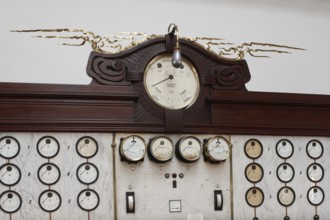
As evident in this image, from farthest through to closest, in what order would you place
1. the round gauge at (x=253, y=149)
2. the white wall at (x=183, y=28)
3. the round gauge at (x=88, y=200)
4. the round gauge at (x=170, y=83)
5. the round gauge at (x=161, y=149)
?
the white wall at (x=183, y=28) < the round gauge at (x=253, y=149) < the round gauge at (x=170, y=83) < the round gauge at (x=161, y=149) < the round gauge at (x=88, y=200)

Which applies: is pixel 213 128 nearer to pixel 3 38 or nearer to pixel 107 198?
pixel 107 198

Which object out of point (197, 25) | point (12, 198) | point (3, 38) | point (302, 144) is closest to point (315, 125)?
point (302, 144)

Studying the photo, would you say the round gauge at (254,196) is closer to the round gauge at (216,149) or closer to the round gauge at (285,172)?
the round gauge at (285,172)

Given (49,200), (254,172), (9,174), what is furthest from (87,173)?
(254,172)

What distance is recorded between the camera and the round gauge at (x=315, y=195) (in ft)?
11.9

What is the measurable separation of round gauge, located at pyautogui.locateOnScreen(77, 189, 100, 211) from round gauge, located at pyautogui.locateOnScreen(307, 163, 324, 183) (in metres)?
1.45

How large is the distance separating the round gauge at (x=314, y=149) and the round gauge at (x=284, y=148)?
14cm

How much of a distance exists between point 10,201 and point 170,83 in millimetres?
1210

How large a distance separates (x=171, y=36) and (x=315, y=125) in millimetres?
1166

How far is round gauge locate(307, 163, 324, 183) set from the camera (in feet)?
12.0

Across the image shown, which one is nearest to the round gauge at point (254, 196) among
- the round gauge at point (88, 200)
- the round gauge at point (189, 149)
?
the round gauge at point (189, 149)

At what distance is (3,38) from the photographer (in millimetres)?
4055

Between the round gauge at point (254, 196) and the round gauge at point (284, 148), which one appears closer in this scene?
the round gauge at point (254, 196)

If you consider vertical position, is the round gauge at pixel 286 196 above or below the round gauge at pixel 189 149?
below
